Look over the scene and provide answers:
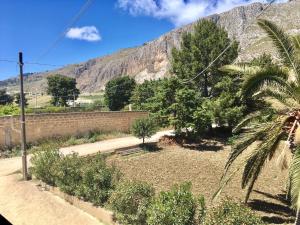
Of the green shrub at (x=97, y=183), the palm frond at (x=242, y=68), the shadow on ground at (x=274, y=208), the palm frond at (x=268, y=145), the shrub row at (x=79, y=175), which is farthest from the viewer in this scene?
the shadow on ground at (x=274, y=208)

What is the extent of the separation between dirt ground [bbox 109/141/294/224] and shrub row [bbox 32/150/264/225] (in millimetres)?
4093

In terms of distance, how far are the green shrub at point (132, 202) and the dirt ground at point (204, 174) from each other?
4301mm

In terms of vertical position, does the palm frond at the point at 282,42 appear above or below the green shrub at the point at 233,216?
above

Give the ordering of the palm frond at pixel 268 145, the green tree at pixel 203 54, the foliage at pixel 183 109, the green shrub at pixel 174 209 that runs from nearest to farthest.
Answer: the green shrub at pixel 174 209 → the palm frond at pixel 268 145 → the foliage at pixel 183 109 → the green tree at pixel 203 54

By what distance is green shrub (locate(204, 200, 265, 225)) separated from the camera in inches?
297

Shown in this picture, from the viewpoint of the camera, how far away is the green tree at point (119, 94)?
65562 mm

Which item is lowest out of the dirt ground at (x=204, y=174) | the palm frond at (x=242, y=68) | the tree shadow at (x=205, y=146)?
the dirt ground at (x=204, y=174)

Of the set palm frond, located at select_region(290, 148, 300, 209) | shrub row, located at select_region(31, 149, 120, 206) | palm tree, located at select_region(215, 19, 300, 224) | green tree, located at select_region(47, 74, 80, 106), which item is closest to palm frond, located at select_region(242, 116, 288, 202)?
palm tree, located at select_region(215, 19, 300, 224)

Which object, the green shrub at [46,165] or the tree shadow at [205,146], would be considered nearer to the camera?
the green shrub at [46,165]

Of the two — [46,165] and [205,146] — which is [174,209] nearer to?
[46,165]

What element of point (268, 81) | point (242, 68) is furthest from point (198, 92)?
point (268, 81)

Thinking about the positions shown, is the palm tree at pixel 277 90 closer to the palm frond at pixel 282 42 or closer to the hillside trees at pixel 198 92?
the palm frond at pixel 282 42

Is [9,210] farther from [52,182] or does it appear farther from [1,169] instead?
[1,169]

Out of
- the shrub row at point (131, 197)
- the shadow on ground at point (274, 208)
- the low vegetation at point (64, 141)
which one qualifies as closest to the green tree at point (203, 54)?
the low vegetation at point (64, 141)
